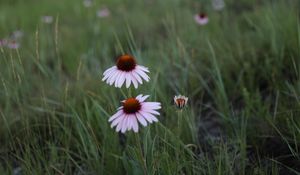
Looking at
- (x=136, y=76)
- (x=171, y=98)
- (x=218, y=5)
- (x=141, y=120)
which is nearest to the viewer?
(x=141, y=120)

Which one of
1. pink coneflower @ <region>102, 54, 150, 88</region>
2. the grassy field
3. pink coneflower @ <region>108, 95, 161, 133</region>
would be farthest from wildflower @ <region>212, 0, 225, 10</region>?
pink coneflower @ <region>108, 95, 161, 133</region>

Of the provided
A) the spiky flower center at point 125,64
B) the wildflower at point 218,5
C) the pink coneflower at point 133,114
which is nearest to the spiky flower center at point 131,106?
the pink coneflower at point 133,114

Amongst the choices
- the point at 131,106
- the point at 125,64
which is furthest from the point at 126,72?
the point at 131,106

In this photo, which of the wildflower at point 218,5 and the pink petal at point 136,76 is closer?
the pink petal at point 136,76

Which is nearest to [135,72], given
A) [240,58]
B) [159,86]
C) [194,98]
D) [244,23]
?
[159,86]

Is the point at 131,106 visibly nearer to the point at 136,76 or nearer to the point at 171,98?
the point at 136,76

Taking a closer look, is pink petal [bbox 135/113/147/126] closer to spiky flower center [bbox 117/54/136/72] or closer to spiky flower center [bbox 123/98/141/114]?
spiky flower center [bbox 123/98/141/114]

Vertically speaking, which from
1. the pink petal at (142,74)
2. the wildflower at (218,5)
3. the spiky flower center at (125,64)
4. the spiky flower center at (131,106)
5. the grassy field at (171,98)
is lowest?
the grassy field at (171,98)

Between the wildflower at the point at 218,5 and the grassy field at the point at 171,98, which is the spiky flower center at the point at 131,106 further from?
the wildflower at the point at 218,5
